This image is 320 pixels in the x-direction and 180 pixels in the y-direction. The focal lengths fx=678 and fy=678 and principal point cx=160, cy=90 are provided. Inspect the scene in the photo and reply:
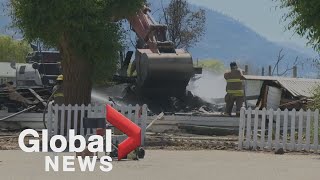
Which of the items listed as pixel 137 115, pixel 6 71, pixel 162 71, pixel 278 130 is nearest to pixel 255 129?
pixel 278 130

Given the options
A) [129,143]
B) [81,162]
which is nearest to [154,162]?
[129,143]

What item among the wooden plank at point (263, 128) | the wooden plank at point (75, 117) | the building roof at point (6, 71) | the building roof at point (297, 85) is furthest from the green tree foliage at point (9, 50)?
the wooden plank at point (263, 128)

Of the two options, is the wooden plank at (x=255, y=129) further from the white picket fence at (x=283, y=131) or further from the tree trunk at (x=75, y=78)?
the tree trunk at (x=75, y=78)

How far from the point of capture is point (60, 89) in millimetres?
20188

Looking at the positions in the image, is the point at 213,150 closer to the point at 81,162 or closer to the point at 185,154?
the point at 185,154

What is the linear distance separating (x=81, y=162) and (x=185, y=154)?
329cm

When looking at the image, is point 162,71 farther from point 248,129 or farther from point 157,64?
point 248,129

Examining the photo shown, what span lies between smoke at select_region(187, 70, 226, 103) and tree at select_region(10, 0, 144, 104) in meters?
11.1

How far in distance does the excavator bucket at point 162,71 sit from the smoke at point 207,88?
375 centimetres

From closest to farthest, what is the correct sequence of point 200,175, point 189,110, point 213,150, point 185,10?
1. point 200,175
2. point 213,150
3. point 189,110
4. point 185,10

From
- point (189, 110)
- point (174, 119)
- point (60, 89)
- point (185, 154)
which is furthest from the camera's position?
point (189, 110)

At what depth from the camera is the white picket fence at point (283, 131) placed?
1662 centimetres

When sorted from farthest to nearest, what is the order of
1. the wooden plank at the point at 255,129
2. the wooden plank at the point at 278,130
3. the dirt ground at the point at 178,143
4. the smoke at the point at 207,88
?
the smoke at the point at 207,88 → the dirt ground at the point at 178,143 → the wooden plank at the point at 255,129 → the wooden plank at the point at 278,130

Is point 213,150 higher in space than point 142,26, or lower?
lower
